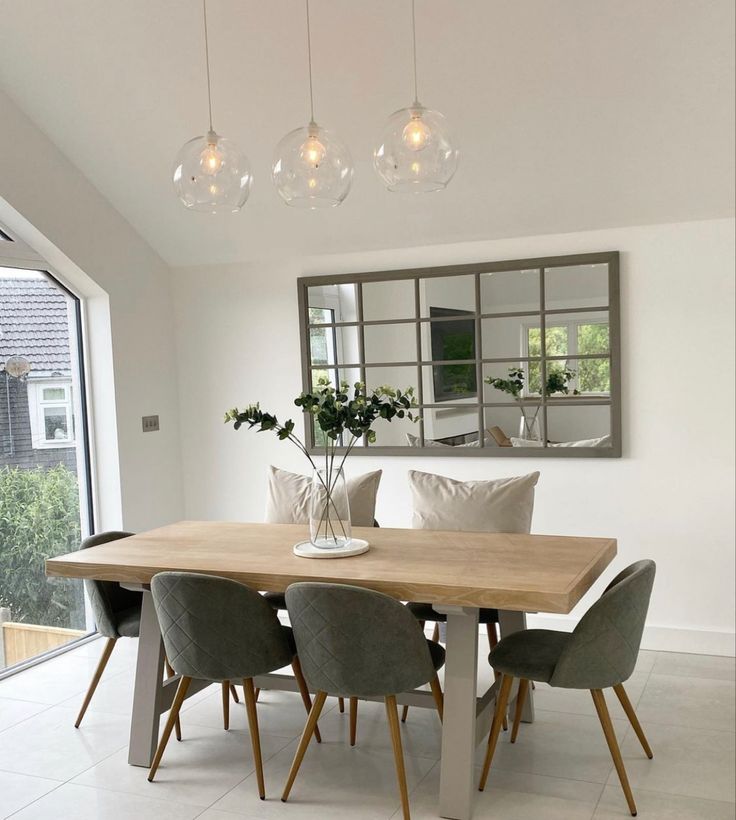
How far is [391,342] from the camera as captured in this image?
17.2ft

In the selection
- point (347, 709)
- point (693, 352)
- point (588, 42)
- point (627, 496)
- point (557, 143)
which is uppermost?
point (588, 42)

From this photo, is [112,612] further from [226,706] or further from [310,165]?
[310,165]

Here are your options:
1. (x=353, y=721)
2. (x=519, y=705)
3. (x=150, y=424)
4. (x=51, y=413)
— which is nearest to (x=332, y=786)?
(x=353, y=721)

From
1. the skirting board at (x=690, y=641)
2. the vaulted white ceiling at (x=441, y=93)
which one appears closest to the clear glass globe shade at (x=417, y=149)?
the vaulted white ceiling at (x=441, y=93)

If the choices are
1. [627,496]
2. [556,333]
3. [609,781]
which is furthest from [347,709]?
[556,333]

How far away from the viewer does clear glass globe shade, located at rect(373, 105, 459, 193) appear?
2.78 meters

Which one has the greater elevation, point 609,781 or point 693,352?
point 693,352

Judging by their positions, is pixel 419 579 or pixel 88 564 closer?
pixel 419 579

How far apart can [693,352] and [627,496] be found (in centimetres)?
81

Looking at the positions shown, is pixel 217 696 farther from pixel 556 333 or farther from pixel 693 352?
pixel 693 352

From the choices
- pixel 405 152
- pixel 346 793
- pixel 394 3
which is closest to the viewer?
pixel 405 152

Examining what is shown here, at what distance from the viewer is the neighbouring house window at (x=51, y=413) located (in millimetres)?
4875

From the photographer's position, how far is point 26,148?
457 cm

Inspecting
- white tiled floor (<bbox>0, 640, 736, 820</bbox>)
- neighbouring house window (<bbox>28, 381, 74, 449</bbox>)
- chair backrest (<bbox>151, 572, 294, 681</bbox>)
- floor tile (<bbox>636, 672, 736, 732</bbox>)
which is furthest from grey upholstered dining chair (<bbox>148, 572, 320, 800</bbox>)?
neighbouring house window (<bbox>28, 381, 74, 449</bbox>)
